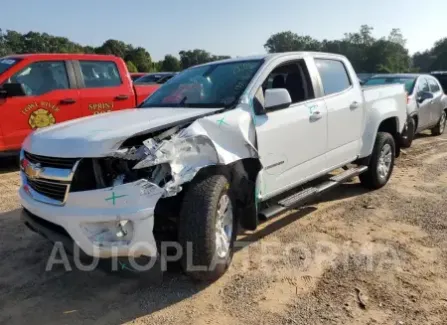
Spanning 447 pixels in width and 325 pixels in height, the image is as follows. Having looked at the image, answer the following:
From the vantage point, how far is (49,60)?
7.18m

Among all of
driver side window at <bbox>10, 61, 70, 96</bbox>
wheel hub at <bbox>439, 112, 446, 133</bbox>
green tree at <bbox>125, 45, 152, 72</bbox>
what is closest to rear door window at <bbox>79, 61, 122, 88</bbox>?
driver side window at <bbox>10, 61, 70, 96</bbox>

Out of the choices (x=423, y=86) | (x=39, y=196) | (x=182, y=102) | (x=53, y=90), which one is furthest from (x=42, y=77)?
(x=423, y=86)

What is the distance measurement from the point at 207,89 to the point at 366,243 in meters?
2.13

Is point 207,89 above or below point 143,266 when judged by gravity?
above

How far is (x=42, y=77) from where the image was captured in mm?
7090

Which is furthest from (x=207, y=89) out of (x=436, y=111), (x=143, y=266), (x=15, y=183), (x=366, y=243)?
(x=436, y=111)

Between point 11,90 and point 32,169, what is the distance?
3.82 meters

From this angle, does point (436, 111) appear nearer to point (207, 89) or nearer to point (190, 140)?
point (207, 89)

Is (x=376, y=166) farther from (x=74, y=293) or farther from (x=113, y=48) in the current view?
(x=113, y=48)

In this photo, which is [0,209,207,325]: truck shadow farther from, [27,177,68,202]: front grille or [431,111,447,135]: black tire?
[431,111,447,135]: black tire

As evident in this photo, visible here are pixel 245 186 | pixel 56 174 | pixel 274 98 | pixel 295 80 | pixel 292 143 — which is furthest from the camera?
pixel 295 80

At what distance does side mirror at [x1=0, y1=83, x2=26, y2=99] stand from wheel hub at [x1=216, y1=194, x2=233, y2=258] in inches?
181

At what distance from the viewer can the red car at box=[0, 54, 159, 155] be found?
6707 millimetres

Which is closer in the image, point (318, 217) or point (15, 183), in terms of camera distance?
point (318, 217)
